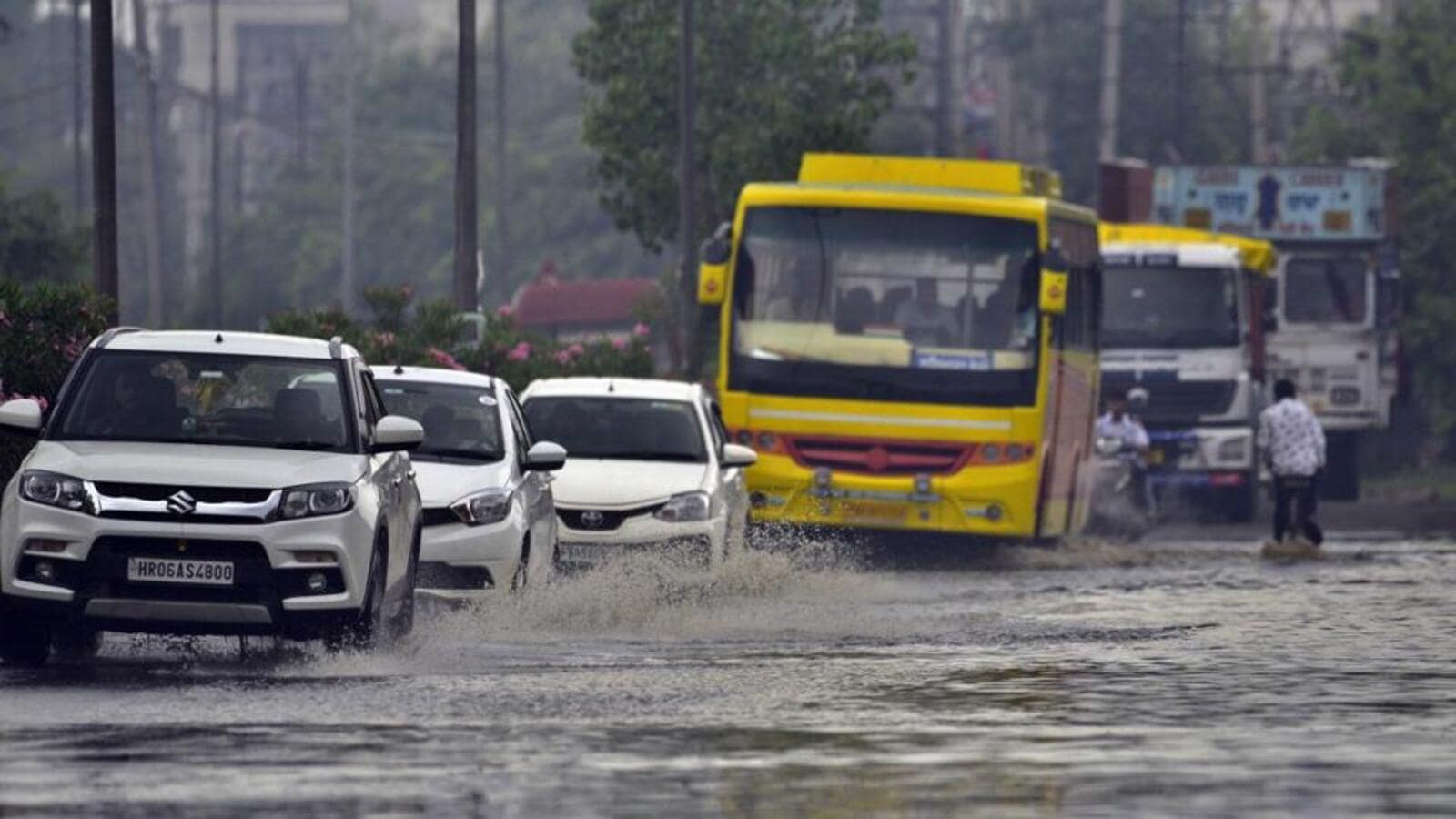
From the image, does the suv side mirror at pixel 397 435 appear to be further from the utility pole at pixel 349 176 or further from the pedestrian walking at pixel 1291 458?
the utility pole at pixel 349 176

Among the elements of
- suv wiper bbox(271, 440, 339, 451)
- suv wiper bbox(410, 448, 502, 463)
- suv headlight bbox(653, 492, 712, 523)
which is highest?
suv wiper bbox(271, 440, 339, 451)

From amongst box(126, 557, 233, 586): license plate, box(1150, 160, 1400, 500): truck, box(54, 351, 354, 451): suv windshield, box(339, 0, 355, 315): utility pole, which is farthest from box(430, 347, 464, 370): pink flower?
box(339, 0, 355, 315): utility pole

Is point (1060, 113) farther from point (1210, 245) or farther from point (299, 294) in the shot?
point (1210, 245)

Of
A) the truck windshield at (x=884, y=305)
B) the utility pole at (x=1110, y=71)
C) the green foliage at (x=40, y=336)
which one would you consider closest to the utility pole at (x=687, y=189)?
the truck windshield at (x=884, y=305)

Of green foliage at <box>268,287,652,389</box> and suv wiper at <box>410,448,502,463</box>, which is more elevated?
suv wiper at <box>410,448,502,463</box>

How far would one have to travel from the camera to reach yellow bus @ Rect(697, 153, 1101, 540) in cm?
3130

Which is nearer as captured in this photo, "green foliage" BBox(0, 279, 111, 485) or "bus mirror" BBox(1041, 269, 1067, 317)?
"green foliage" BBox(0, 279, 111, 485)

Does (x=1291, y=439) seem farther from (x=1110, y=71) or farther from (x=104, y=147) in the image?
(x=1110, y=71)

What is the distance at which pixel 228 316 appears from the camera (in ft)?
316

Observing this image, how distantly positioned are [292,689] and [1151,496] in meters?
26.7

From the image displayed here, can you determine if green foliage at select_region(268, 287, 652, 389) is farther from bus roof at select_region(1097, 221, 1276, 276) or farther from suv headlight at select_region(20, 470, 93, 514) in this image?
suv headlight at select_region(20, 470, 93, 514)

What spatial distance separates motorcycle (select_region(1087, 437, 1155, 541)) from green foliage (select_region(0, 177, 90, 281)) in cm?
1766

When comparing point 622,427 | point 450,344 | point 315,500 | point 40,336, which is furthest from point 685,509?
point 450,344

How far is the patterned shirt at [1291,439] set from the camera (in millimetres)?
35625
